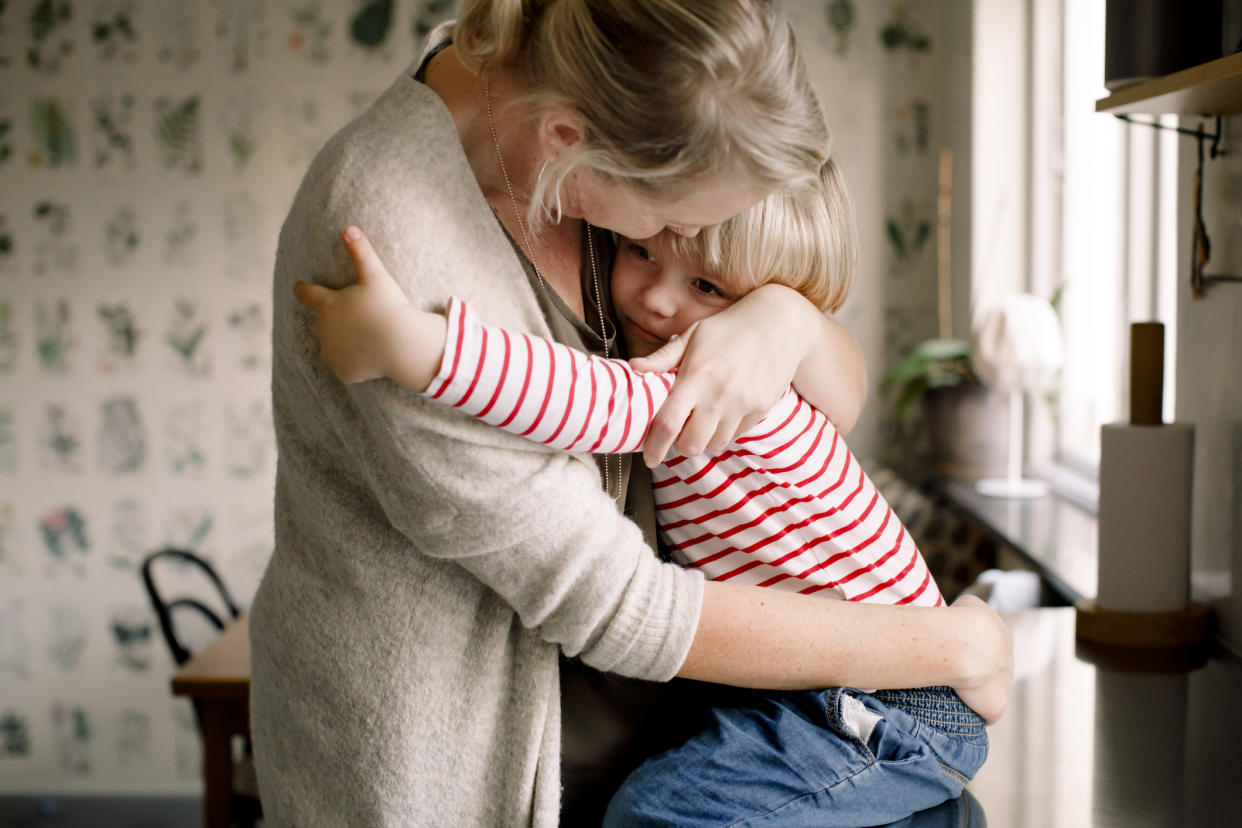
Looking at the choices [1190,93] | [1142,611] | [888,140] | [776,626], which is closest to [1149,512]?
[1142,611]

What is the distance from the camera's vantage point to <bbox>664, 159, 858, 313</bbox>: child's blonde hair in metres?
0.93

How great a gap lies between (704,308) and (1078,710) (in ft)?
2.00

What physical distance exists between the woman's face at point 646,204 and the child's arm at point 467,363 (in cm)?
12

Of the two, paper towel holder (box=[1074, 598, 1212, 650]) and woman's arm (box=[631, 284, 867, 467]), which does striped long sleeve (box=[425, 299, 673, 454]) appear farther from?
paper towel holder (box=[1074, 598, 1212, 650])

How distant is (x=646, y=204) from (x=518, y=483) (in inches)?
8.8

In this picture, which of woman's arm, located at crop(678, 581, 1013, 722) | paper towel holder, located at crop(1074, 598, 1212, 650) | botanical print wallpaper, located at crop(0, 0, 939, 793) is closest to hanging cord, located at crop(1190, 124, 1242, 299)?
paper towel holder, located at crop(1074, 598, 1212, 650)

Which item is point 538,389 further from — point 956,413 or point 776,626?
point 956,413

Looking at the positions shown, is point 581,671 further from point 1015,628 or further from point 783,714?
point 1015,628

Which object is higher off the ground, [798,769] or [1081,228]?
[1081,228]

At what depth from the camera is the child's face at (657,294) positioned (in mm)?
956

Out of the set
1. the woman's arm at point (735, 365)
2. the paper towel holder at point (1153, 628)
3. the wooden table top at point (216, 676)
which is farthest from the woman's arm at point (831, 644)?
the wooden table top at point (216, 676)

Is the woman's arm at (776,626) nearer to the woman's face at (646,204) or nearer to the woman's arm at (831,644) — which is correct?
the woman's arm at (831,644)

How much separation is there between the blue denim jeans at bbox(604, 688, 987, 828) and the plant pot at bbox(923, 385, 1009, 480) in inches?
75.6

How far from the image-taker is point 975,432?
2.73 metres
